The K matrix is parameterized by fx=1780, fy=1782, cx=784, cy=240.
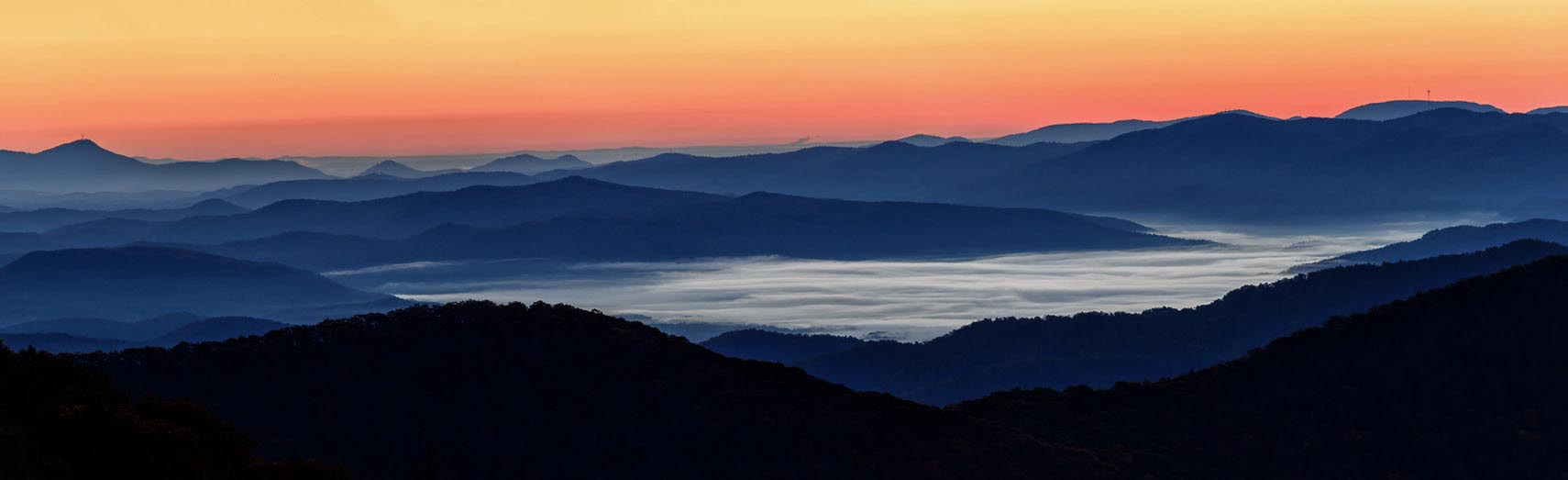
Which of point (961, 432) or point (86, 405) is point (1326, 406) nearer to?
point (961, 432)

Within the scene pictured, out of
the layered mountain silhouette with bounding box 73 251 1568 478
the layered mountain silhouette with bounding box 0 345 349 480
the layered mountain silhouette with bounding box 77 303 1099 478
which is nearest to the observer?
the layered mountain silhouette with bounding box 0 345 349 480

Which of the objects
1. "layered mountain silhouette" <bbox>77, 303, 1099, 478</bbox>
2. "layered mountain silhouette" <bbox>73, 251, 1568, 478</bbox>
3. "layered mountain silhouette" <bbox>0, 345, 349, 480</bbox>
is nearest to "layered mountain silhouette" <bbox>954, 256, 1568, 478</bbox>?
"layered mountain silhouette" <bbox>73, 251, 1568, 478</bbox>

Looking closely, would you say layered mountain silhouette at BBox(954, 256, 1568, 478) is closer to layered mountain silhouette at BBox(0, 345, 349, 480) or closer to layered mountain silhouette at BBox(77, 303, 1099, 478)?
layered mountain silhouette at BBox(77, 303, 1099, 478)

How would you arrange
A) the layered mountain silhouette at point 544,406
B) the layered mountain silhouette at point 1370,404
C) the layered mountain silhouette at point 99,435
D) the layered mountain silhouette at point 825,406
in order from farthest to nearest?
the layered mountain silhouette at point 1370,404
the layered mountain silhouette at point 825,406
the layered mountain silhouette at point 544,406
the layered mountain silhouette at point 99,435

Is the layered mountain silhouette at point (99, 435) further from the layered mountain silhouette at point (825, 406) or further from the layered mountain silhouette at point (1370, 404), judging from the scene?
the layered mountain silhouette at point (1370, 404)

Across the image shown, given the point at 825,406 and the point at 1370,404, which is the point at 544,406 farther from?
the point at 1370,404

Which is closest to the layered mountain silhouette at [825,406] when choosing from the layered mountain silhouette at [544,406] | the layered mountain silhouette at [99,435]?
the layered mountain silhouette at [544,406]
